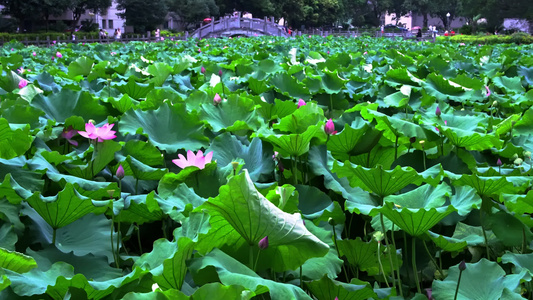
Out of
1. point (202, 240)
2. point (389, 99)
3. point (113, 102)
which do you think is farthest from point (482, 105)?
point (202, 240)

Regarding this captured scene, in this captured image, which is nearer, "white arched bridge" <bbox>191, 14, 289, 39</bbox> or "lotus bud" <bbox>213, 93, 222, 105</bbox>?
"lotus bud" <bbox>213, 93, 222, 105</bbox>

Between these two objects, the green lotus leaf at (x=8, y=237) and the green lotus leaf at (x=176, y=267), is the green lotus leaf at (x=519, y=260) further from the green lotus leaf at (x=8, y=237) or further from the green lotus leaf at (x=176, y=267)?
the green lotus leaf at (x=8, y=237)

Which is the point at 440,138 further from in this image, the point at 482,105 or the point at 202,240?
the point at 482,105

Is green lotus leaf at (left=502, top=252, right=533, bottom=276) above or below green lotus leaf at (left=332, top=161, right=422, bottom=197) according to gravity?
below

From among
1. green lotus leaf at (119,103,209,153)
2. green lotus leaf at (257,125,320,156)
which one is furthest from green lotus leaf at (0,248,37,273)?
green lotus leaf at (119,103,209,153)

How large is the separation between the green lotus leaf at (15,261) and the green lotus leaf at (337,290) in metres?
0.44

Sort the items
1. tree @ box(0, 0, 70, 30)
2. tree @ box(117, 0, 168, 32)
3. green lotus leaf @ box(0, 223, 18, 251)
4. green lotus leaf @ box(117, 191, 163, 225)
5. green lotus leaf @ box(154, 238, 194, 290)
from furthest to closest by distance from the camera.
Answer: tree @ box(117, 0, 168, 32), tree @ box(0, 0, 70, 30), green lotus leaf @ box(117, 191, 163, 225), green lotus leaf @ box(0, 223, 18, 251), green lotus leaf @ box(154, 238, 194, 290)

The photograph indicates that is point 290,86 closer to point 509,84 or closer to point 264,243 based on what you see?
point 509,84

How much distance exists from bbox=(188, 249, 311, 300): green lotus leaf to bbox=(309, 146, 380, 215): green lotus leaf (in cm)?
36

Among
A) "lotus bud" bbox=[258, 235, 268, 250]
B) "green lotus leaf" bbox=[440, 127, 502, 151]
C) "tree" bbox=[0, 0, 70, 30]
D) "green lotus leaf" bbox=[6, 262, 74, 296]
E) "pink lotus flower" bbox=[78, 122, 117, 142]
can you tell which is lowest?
"green lotus leaf" bbox=[6, 262, 74, 296]

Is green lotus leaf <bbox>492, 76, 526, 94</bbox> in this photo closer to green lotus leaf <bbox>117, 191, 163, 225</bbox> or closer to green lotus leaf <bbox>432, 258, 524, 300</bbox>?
green lotus leaf <bbox>432, 258, 524, 300</bbox>

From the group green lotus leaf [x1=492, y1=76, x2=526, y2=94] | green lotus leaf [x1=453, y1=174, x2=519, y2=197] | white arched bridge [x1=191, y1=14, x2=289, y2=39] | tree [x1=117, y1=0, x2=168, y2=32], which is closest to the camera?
green lotus leaf [x1=453, y1=174, x2=519, y2=197]

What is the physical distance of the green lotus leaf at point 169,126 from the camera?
154 cm

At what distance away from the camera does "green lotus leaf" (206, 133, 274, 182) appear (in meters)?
1.31
